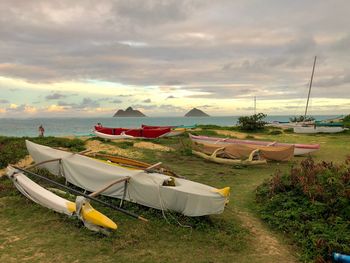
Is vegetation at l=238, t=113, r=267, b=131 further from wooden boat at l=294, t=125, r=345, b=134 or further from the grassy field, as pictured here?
the grassy field

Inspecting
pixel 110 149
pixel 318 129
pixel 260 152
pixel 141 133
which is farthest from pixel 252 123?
pixel 110 149

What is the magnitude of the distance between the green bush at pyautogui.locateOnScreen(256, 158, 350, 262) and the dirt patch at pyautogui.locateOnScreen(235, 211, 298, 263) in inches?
11.6

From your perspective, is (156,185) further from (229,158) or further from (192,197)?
(229,158)

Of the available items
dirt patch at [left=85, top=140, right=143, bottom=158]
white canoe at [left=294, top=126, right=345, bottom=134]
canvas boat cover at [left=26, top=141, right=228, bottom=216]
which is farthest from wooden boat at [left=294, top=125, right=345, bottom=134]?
canvas boat cover at [left=26, top=141, right=228, bottom=216]

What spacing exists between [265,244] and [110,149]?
12.8m

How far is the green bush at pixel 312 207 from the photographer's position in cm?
668

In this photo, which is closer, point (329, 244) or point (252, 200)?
point (329, 244)

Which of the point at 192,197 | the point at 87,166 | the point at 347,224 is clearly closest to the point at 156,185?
the point at 192,197

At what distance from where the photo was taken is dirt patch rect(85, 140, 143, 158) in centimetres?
1749

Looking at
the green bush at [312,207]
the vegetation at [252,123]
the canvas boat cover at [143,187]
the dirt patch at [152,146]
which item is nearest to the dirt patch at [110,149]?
the dirt patch at [152,146]

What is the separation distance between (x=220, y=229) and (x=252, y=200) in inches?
108

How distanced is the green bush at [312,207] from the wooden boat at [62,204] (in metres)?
4.13

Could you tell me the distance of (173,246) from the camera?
22.0 feet

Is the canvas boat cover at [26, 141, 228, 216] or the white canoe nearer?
the canvas boat cover at [26, 141, 228, 216]
